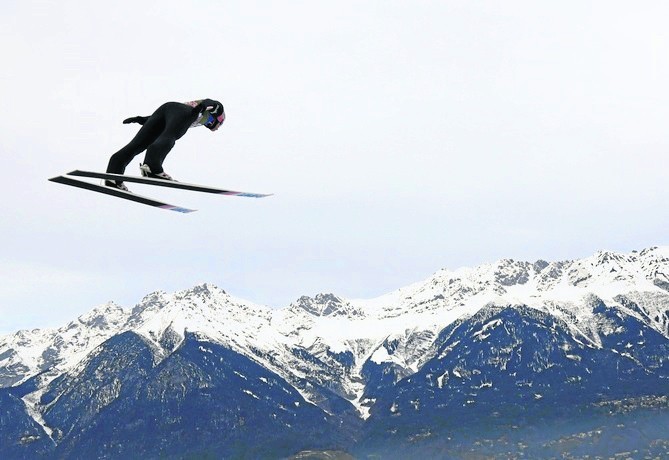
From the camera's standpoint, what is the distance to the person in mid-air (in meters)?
18.5

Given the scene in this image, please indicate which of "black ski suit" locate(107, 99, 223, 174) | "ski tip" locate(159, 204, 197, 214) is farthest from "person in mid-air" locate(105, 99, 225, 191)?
"ski tip" locate(159, 204, 197, 214)

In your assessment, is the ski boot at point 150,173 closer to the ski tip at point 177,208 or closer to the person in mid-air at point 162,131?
the person in mid-air at point 162,131

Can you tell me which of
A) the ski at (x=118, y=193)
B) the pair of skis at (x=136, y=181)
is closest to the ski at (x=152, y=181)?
the pair of skis at (x=136, y=181)

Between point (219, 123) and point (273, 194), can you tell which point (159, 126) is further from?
point (273, 194)

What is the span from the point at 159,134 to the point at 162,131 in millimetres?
145

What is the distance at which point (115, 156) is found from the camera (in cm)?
1895

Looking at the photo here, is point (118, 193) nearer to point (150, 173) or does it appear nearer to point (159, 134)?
point (150, 173)

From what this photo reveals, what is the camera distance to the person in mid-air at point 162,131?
729 inches

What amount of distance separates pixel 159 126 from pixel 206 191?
197 centimetres

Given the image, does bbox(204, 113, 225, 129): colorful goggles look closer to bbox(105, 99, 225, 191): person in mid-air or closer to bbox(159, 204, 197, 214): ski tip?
bbox(105, 99, 225, 191): person in mid-air

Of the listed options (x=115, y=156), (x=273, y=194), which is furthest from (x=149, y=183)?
(x=273, y=194)

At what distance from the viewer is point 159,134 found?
19219mm

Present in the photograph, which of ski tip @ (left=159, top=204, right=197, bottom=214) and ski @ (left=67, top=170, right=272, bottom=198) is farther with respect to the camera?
ski tip @ (left=159, top=204, right=197, bottom=214)

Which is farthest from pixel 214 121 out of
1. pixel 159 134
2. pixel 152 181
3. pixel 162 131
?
pixel 152 181
